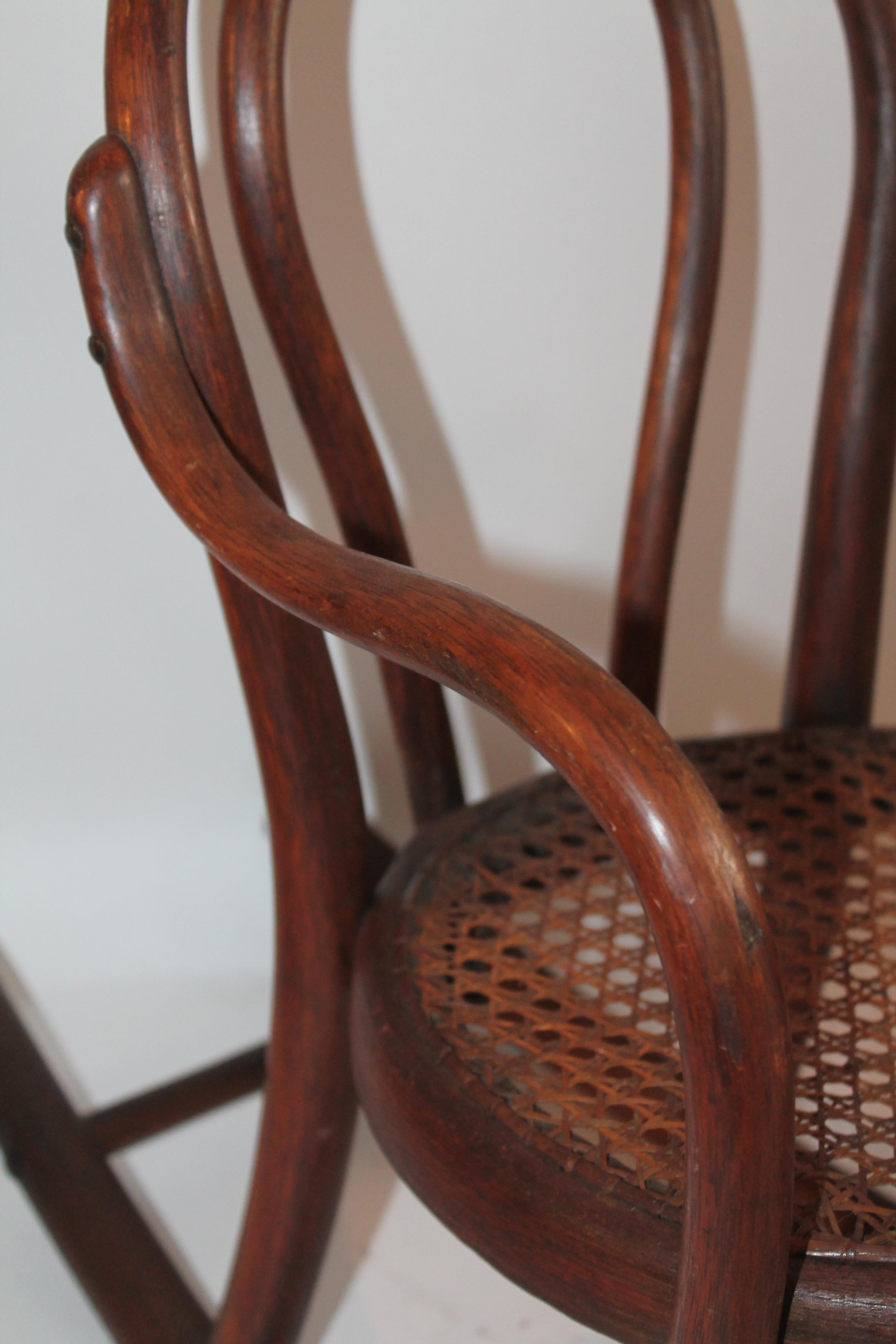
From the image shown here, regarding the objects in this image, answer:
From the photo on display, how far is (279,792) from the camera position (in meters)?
0.53

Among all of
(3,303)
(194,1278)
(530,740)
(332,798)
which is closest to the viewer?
(530,740)

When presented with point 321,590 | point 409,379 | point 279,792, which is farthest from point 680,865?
point 409,379

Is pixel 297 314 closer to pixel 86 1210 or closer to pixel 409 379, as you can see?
pixel 409 379

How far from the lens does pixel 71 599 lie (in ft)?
2.43

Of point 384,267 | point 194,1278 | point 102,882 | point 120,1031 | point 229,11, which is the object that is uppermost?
point 229,11

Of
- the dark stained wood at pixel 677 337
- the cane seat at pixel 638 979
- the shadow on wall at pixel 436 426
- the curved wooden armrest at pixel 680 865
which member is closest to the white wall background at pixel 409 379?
the shadow on wall at pixel 436 426

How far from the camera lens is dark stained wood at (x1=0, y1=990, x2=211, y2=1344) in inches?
27.6

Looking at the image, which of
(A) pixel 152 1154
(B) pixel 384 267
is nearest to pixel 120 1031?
(A) pixel 152 1154

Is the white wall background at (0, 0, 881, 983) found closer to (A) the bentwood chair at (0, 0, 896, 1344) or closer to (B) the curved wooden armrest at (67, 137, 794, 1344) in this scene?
(A) the bentwood chair at (0, 0, 896, 1344)

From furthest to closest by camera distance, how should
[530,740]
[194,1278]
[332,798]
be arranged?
[194,1278] → [332,798] → [530,740]

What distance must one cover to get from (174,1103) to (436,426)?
0.47 meters

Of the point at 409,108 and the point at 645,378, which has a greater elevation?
the point at 409,108

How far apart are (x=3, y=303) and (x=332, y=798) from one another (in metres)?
0.35

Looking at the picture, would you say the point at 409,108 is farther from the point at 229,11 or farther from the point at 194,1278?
the point at 194,1278
